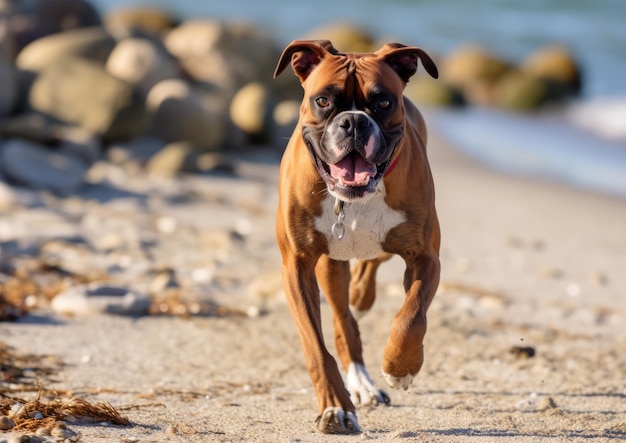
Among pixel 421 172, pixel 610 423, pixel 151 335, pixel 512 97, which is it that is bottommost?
pixel 512 97

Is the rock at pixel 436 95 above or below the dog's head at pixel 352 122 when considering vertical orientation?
below

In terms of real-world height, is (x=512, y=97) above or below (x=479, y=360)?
below

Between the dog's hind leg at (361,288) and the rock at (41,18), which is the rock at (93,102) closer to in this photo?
the rock at (41,18)

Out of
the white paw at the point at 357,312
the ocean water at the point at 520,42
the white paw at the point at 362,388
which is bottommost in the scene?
the ocean water at the point at 520,42

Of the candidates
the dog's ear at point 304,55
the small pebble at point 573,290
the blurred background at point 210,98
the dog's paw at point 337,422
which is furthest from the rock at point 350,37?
the dog's paw at point 337,422

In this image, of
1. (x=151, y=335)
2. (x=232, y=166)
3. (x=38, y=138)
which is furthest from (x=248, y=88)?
(x=151, y=335)

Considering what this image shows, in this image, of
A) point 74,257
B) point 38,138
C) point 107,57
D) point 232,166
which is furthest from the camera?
point 107,57

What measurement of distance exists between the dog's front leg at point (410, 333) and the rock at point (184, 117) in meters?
→ 7.88

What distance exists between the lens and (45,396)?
5.30m

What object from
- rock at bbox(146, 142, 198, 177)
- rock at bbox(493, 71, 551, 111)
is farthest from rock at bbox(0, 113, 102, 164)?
rock at bbox(493, 71, 551, 111)

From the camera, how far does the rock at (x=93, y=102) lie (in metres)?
11.9

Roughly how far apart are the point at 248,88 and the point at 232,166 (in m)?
1.78

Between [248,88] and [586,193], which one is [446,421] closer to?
[586,193]

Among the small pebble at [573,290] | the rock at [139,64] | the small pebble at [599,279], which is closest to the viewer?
the small pebble at [573,290]
